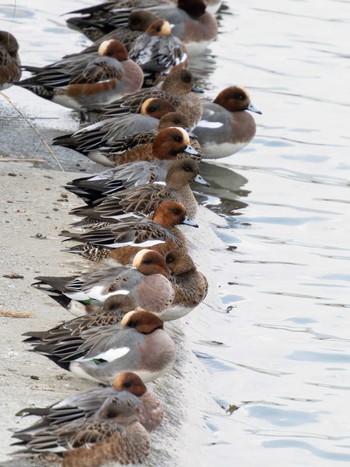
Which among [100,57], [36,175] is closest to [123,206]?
[36,175]

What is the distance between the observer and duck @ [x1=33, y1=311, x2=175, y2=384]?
5.71 metres

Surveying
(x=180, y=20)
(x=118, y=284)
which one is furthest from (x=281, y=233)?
(x=180, y=20)

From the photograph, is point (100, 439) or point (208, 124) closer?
point (100, 439)

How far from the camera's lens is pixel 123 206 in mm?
7953

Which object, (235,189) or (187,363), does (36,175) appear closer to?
(235,189)

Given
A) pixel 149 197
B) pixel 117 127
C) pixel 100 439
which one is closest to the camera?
pixel 100 439

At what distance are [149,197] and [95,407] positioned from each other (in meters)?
3.23

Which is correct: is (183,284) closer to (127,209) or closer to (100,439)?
(127,209)

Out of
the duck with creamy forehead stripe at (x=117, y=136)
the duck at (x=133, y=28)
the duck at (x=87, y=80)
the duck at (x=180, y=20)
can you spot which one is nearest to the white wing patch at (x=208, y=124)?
the duck at (x=87, y=80)

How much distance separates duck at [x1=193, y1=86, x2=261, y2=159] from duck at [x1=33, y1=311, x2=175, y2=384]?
5.05 m

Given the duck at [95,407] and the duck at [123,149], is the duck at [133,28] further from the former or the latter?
the duck at [95,407]

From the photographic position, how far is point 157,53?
12.1 m

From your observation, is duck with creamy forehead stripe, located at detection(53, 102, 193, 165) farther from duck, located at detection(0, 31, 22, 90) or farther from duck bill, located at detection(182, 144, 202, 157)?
duck, located at detection(0, 31, 22, 90)

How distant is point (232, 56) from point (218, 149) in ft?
12.2
